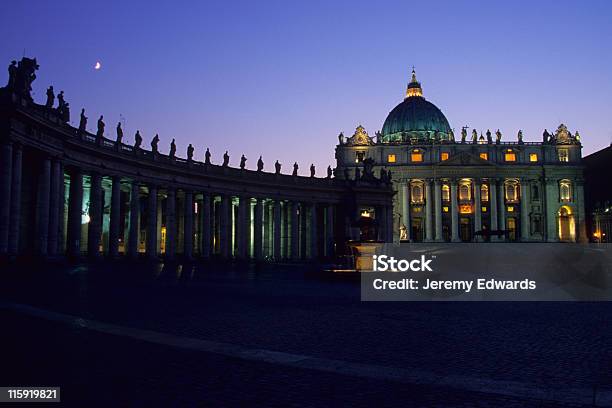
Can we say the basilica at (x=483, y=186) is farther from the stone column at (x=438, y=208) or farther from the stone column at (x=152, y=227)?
the stone column at (x=152, y=227)

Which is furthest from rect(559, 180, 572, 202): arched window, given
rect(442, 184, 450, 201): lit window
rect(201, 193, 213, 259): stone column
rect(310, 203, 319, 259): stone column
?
rect(201, 193, 213, 259): stone column

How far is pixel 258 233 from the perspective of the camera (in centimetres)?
8762

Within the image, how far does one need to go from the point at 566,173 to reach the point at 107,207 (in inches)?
4869

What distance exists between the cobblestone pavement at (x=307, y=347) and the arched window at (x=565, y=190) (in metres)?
140

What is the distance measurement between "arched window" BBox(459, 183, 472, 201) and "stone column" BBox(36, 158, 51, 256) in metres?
125

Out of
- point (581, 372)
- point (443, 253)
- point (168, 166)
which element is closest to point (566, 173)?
point (443, 253)

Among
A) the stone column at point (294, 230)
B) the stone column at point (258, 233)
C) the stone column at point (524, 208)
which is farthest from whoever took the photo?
the stone column at point (524, 208)

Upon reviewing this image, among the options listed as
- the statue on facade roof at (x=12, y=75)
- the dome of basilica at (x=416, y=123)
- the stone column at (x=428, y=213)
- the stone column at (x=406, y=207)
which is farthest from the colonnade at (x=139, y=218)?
the dome of basilica at (x=416, y=123)

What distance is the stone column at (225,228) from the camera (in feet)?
269

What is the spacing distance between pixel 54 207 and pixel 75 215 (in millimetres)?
5569

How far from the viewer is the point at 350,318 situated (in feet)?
65.8

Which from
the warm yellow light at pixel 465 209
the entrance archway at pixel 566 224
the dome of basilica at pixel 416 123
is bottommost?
the entrance archway at pixel 566 224

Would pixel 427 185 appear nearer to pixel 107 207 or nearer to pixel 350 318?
pixel 107 207

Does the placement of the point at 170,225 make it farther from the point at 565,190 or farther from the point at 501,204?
the point at 565,190
